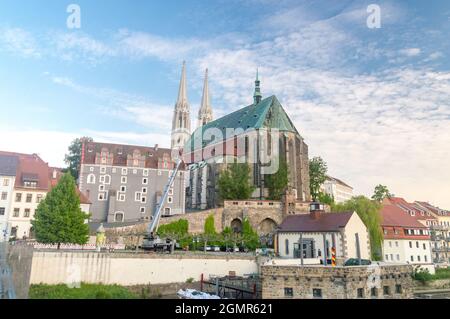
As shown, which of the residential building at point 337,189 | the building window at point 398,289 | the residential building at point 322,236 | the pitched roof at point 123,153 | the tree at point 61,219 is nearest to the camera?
the building window at point 398,289

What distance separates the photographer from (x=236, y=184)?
57.5 meters

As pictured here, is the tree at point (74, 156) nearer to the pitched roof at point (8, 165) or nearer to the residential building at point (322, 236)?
the pitched roof at point (8, 165)

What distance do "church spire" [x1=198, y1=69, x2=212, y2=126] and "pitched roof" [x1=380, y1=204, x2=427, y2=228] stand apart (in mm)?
67711

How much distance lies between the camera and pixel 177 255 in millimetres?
35688

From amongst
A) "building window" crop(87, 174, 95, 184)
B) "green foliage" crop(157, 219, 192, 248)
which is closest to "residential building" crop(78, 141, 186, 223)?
"building window" crop(87, 174, 95, 184)

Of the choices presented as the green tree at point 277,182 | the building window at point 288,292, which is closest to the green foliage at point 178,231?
the green tree at point 277,182

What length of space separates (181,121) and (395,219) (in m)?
68.5

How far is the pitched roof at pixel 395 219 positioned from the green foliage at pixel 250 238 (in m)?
19.3

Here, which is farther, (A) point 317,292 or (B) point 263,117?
(B) point 263,117

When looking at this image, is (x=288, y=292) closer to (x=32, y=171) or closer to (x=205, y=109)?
(x=32, y=171)

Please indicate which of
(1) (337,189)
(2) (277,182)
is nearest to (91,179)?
(2) (277,182)

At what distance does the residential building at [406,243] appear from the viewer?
162 ft

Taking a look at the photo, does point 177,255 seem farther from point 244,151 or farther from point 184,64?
point 184,64

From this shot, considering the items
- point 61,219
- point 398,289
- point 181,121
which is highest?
point 181,121
